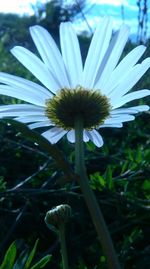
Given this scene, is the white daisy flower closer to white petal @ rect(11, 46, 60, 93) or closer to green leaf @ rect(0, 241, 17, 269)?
white petal @ rect(11, 46, 60, 93)

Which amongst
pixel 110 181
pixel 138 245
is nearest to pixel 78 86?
pixel 110 181

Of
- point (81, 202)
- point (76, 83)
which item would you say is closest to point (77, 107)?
point (76, 83)

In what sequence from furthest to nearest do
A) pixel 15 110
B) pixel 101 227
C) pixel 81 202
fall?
pixel 81 202 → pixel 15 110 → pixel 101 227

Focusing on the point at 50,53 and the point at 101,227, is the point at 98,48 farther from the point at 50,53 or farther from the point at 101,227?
the point at 101,227

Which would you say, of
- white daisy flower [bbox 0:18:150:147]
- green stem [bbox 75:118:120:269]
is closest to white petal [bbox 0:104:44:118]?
white daisy flower [bbox 0:18:150:147]

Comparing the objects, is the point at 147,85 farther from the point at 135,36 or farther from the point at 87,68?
the point at 87,68

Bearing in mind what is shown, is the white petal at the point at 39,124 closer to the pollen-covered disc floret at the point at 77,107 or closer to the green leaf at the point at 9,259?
the pollen-covered disc floret at the point at 77,107

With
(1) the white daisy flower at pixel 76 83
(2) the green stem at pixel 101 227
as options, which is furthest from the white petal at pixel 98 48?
(2) the green stem at pixel 101 227
